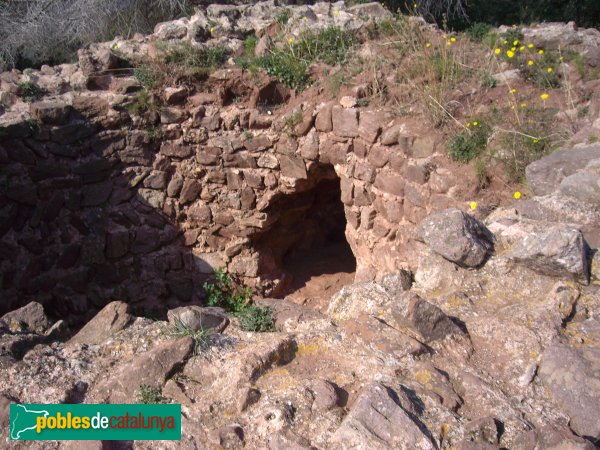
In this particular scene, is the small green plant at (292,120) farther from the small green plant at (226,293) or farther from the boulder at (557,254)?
the boulder at (557,254)

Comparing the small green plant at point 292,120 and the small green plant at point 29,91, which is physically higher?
the small green plant at point 29,91

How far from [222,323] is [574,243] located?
A: 1.58 m

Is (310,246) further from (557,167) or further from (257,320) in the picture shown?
(257,320)

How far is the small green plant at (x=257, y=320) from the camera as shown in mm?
2633

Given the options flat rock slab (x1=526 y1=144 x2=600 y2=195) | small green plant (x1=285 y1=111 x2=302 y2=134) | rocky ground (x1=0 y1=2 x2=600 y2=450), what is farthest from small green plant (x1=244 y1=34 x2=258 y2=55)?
flat rock slab (x1=526 y1=144 x2=600 y2=195)

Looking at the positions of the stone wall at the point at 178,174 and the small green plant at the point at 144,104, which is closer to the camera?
the stone wall at the point at 178,174

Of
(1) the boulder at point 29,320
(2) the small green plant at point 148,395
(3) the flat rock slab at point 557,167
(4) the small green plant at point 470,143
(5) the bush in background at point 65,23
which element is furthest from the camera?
(5) the bush in background at point 65,23

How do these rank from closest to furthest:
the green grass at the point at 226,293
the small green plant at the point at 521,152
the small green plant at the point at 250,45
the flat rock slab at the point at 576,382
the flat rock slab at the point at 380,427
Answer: the flat rock slab at the point at 380,427 → the flat rock slab at the point at 576,382 → the small green plant at the point at 521,152 → the small green plant at the point at 250,45 → the green grass at the point at 226,293

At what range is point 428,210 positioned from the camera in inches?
168

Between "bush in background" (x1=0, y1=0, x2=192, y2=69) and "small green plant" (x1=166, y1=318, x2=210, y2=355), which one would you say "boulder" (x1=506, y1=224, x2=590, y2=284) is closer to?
"small green plant" (x1=166, y1=318, x2=210, y2=355)

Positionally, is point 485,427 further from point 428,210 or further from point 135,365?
point 428,210

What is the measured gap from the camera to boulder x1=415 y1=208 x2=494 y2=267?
2.65 m

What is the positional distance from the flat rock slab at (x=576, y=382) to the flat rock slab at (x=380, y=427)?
54 centimetres

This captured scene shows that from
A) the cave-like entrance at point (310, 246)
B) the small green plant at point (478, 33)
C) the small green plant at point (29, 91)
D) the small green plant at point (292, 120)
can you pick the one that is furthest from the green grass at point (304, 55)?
the small green plant at point (29, 91)
